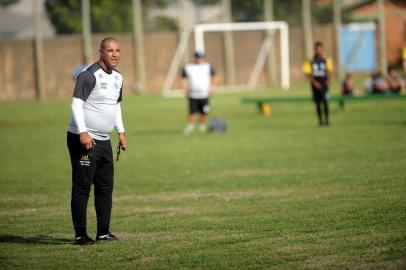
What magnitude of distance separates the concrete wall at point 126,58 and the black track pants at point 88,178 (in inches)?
1710

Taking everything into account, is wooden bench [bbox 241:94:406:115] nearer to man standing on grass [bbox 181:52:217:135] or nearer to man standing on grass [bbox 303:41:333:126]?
man standing on grass [bbox 303:41:333:126]

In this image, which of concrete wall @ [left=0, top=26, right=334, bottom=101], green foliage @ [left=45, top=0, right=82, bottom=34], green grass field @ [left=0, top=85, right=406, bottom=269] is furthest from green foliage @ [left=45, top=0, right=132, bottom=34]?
green grass field @ [left=0, top=85, right=406, bottom=269]

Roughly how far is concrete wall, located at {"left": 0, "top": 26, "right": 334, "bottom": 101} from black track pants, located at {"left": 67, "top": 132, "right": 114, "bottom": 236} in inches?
1710

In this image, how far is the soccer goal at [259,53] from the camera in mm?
52612

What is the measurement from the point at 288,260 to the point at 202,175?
27.0 feet

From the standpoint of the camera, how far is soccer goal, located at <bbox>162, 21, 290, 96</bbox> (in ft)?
173

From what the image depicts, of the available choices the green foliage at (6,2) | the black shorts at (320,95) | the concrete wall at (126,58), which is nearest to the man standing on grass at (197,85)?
the black shorts at (320,95)

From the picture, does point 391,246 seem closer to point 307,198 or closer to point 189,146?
point 307,198

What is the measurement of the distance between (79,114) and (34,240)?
1.79 meters

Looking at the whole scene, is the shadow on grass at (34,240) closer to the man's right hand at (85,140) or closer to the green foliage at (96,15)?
the man's right hand at (85,140)

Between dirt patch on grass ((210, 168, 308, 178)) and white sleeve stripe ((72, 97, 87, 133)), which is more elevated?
white sleeve stripe ((72, 97, 87, 133))

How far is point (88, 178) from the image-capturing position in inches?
402

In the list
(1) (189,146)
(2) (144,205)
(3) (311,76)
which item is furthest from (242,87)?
(2) (144,205)

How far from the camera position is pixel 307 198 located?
1351 cm
